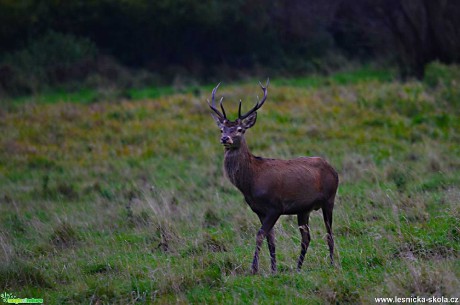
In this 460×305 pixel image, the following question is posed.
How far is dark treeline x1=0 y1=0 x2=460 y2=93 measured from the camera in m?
31.1

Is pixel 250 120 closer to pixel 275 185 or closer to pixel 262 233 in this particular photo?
pixel 275 185

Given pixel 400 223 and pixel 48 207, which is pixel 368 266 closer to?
pixel 400 223

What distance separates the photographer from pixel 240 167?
909 cm

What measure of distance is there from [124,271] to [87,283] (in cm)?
68

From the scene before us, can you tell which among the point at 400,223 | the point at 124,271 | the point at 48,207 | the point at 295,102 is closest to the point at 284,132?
the point at 295,102

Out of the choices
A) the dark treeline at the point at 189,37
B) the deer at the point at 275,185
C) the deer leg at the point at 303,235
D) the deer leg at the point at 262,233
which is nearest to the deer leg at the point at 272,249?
the deer at the point at 275,185

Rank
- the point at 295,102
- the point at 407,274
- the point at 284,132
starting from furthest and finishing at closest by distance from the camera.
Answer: the point at 295,102 < the point at 284,132 < the point at 407,274

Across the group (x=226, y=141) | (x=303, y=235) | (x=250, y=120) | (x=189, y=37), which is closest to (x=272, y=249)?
(x=303, y=235)

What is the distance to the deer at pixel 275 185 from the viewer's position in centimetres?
876

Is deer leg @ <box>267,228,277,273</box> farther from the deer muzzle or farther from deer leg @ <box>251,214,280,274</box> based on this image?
the deer muzzle

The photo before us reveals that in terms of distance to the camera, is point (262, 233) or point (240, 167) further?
point (240, 167)

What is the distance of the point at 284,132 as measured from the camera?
19.5 metres

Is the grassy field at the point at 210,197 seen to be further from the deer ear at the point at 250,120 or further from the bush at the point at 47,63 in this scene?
→ the bush at the point at 47,63

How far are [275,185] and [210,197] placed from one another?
197 inches
